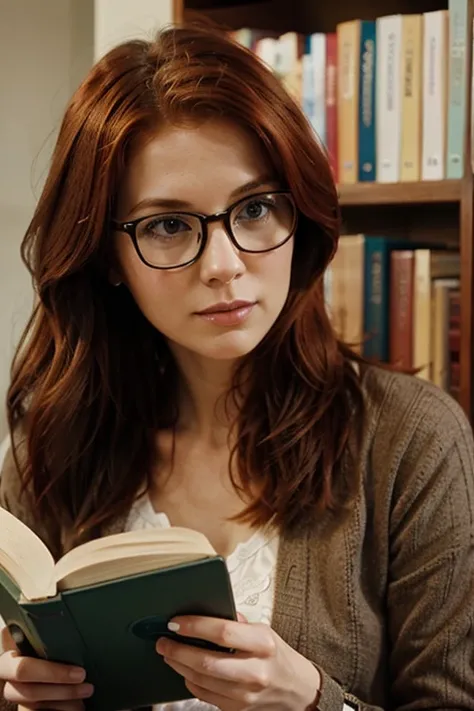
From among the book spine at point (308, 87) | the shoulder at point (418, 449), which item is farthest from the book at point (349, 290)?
the shoulder at point (418, 449)

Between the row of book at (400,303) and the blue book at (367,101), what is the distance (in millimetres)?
123

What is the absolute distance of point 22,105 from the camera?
184cm

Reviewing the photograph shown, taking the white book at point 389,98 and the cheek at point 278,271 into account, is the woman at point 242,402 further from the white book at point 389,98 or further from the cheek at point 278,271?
the white book at point 389,98

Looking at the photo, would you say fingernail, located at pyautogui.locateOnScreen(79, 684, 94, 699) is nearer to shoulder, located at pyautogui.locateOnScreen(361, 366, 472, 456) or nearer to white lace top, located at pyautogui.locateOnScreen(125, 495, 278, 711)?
white lace top, located at pyautogui.locateOnScreen(125, 495, 278, 711)

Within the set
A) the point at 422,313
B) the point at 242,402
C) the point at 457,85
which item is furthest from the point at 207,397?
the point at 457,85

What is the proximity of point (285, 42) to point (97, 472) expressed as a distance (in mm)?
806

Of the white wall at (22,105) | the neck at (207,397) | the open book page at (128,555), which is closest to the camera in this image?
the open book page at (128,555)

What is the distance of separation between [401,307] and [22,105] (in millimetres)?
963

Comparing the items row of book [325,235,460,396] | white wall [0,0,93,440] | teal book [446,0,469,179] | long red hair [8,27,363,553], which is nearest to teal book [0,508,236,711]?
long red hair [8,27,363,553]

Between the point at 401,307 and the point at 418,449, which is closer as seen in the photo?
the point at 418,449

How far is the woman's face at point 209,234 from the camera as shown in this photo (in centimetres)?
100

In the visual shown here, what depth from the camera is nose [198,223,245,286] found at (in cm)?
100

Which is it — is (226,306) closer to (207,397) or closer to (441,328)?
(207,397)

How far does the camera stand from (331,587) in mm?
1071
